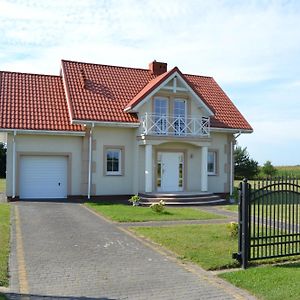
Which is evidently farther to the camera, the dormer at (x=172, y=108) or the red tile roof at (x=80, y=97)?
the dormer at (x=172, y=108)

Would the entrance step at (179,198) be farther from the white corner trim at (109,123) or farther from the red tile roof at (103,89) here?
the red tile roof at (103,89)

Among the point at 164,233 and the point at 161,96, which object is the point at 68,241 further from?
the point at 161,96

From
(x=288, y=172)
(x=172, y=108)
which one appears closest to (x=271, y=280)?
(x=172, y=108)

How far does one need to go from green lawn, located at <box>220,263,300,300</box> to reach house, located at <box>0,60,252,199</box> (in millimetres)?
14227

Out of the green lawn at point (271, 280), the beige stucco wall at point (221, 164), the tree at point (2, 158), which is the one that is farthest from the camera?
the tree at point (2, 158)

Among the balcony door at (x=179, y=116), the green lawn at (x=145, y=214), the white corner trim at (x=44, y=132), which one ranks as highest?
the balcony door at (x=179, y=116)

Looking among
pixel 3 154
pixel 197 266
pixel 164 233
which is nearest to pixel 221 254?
pixel 197 266

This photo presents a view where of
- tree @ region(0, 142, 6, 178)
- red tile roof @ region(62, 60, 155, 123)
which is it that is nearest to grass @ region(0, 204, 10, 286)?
red tile roof @ region(62, 60, 155, 123)

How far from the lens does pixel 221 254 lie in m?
9.65

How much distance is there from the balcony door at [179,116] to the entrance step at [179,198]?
11.3 ft

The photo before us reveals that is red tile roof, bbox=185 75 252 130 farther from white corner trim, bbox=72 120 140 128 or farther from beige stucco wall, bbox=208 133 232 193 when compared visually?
white corner trim, bbox=72 120 140 128

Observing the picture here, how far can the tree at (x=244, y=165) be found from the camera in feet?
157

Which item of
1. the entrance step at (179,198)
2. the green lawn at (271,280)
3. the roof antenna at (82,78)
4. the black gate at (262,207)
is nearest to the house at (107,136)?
the roof antenna at (82,78)

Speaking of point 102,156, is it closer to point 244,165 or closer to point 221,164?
point 221,164
